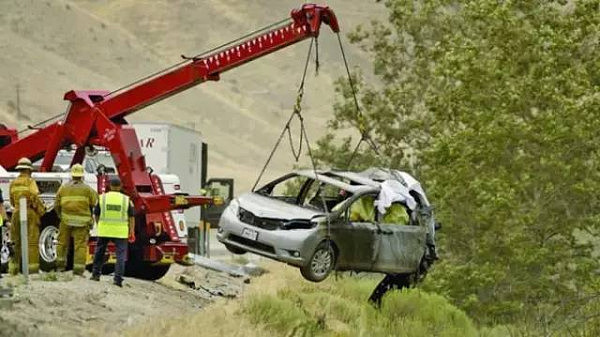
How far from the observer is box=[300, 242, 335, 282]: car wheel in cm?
1795

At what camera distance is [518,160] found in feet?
96.1

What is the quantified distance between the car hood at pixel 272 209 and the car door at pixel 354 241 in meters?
0.38

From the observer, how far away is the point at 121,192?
66.7 feet

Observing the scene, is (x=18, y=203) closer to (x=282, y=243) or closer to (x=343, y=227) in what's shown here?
(x=282, y=243)

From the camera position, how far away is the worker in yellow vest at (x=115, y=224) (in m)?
19.5

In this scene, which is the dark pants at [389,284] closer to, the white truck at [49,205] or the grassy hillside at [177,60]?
the white truck at [49,205]

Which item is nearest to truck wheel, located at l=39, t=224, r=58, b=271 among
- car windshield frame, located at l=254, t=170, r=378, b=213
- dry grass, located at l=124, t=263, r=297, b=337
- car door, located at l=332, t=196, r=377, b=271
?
dry grass, located at l=124, t=263, r=297, b=337

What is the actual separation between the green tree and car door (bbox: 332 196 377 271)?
30.3 feet

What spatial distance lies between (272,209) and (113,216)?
2.54 m

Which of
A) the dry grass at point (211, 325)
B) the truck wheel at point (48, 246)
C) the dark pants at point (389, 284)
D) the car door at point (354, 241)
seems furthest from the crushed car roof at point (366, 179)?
the truck wheel at point (48, 246)

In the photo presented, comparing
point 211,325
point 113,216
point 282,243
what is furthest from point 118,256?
point 211,325

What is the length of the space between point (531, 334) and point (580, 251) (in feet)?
37.2

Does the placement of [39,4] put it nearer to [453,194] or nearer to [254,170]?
[254,170]

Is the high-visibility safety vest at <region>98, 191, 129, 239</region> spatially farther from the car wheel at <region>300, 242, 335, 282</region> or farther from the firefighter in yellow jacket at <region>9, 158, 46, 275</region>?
the car wheel at <region>300, 242, 335, 282</region>
